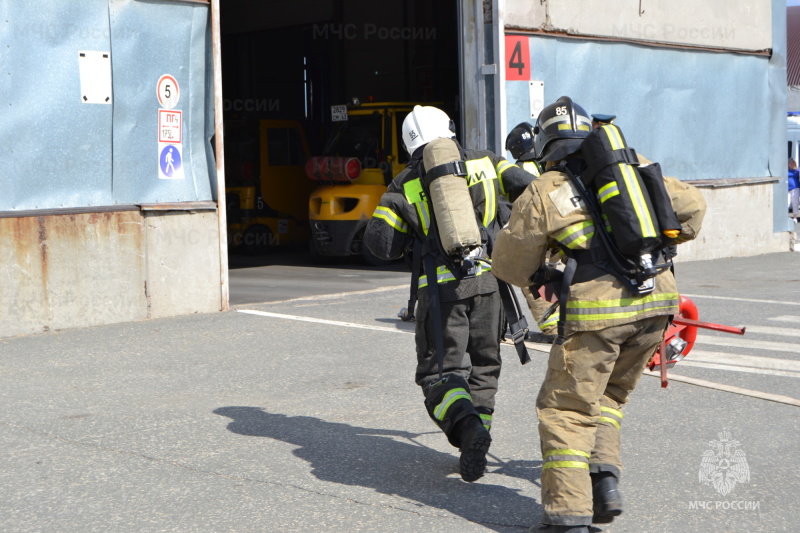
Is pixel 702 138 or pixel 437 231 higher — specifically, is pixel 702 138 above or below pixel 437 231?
above

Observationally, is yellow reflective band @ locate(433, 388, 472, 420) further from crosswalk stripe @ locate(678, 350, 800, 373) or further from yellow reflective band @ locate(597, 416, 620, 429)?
crosswalk stripe @ locate(678, 350, 800, 373)

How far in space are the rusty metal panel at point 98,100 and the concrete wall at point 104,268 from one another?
0.73 feet

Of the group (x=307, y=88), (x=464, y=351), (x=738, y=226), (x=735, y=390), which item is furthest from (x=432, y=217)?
(x=307, y=88)

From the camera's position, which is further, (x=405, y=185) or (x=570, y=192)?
(x=405, y=185)

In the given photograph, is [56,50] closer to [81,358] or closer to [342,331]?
[81,358]

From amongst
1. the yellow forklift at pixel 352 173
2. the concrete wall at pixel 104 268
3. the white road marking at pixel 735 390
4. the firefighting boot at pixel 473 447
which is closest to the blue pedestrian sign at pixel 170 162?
the concrete wall at pixel 104 268

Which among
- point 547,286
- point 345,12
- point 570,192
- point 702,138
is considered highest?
point 345,12

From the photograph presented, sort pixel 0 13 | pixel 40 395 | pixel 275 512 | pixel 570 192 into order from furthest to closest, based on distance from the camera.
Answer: pixel 0 13
pixel 40 395
pixel 275 512
pixel 570 192

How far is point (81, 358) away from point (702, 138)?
10.9m

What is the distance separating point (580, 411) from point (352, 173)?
1208 cm

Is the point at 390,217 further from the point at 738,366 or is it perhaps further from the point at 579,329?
the point at 738,366

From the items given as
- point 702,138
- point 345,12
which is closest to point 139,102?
point 702,138

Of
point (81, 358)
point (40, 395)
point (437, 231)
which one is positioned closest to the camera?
point (437, 231)

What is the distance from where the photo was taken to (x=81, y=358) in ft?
26.9
